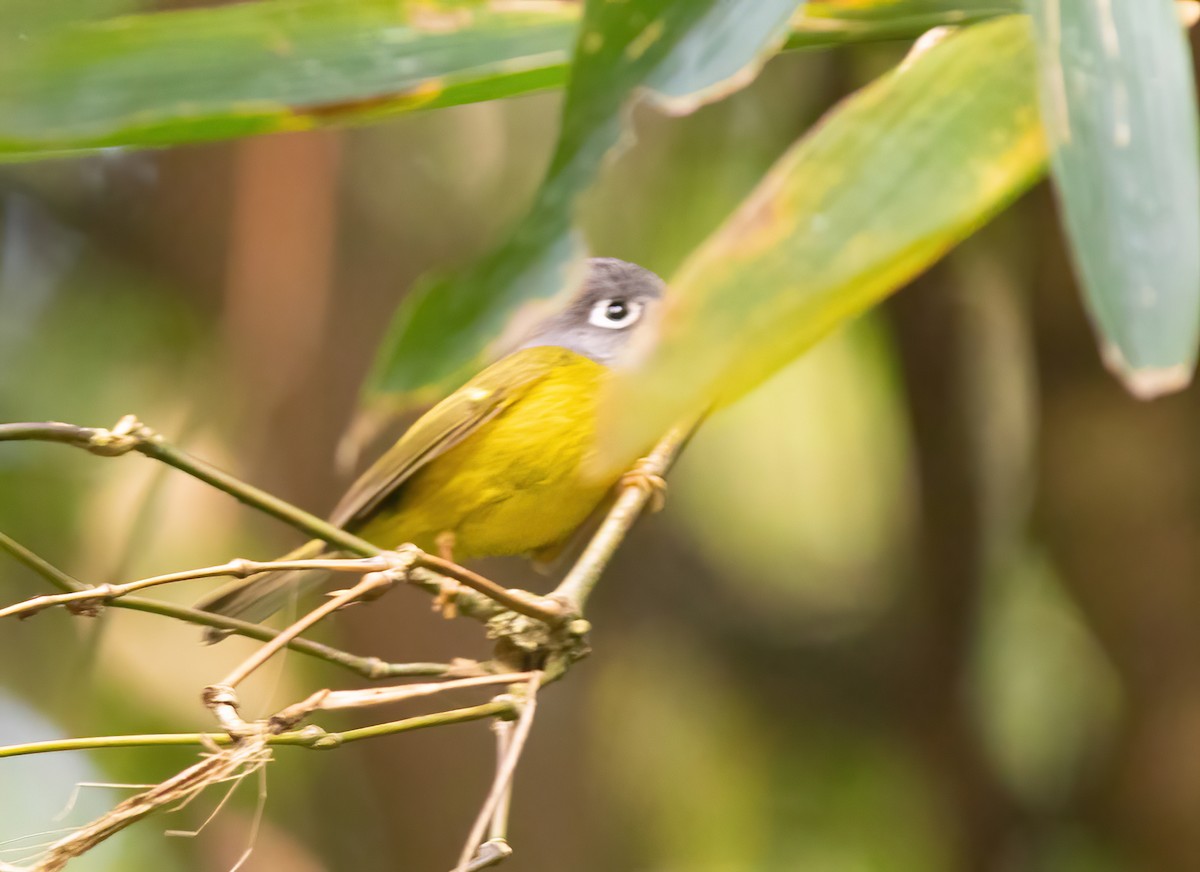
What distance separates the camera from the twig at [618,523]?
64 centimetres

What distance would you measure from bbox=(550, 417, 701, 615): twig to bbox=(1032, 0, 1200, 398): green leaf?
0.21 m

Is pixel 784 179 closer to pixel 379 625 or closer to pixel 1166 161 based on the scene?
pixel 1166 161

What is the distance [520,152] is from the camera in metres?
1.89

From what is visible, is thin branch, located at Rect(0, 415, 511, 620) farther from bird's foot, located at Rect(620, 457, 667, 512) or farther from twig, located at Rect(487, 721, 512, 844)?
bird's foot, located at Rect(620, 457, 667, 512)

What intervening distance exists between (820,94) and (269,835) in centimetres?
136

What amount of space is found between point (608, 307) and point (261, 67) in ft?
0.85

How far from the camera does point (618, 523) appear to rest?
757mm

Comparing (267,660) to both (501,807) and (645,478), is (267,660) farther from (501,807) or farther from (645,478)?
(645,478)

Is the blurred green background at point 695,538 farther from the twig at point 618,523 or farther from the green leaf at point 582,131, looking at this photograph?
the green leaf at point 582,131

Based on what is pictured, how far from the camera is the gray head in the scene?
749 millimetres

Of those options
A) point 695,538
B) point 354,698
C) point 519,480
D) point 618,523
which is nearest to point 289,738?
point 354,698

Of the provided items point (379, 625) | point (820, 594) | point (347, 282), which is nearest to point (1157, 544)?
point (820, 594)

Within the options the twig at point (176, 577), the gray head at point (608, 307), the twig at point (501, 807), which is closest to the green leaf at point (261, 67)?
the gray head at point (608, 307)

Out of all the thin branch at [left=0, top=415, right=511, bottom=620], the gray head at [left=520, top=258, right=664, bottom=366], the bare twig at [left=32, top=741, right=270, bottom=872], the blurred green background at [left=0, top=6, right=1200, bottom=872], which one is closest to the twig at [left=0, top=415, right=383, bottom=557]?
the thin branch at [left=0, top=415, right=511, bottom=620]
